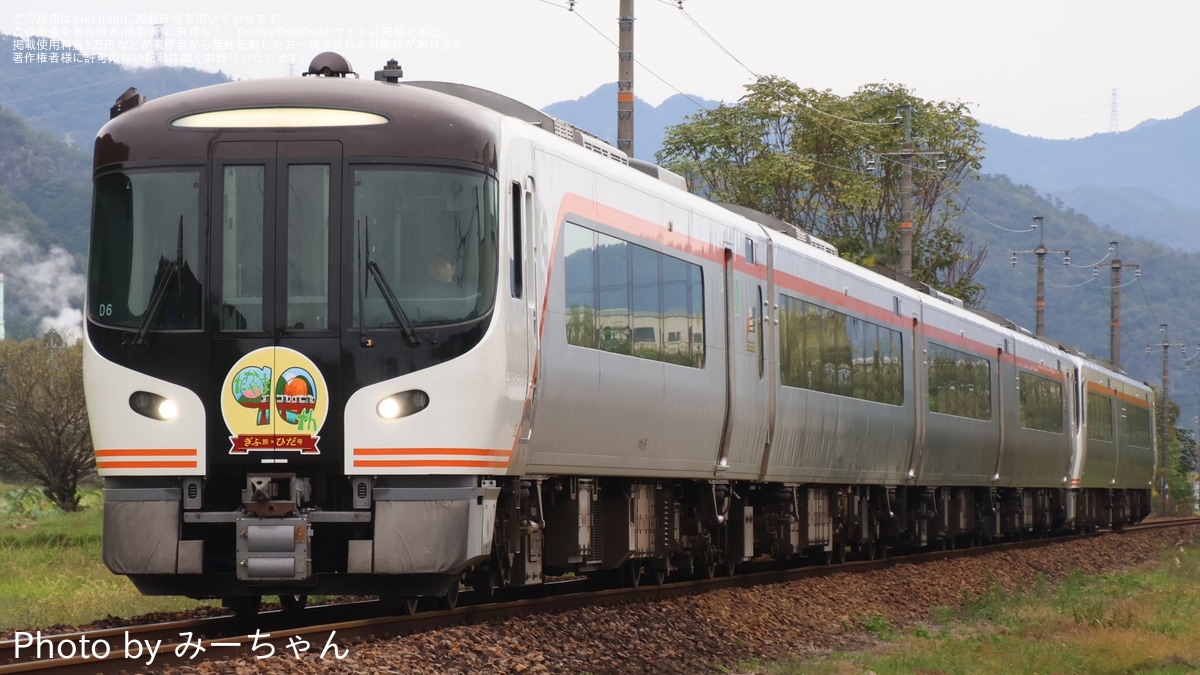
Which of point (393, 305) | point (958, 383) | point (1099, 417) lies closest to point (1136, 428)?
point (1099, 417)

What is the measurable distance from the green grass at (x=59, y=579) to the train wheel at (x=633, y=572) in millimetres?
3484

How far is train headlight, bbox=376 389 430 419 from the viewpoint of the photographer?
940cm

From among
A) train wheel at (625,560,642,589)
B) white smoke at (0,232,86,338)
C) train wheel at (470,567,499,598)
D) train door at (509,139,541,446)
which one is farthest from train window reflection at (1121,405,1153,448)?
white smoke at (0,232,86,338)

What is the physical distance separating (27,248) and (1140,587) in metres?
122

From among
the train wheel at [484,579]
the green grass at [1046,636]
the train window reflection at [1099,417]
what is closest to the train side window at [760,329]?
the green grass at [1046,636]

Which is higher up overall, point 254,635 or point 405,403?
point 405,403

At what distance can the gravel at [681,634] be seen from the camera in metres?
8.88

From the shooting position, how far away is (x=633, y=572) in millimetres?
14195

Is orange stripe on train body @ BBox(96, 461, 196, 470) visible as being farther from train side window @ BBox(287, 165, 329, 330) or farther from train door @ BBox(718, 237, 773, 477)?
train door @ BBox(718, 237, 773, 477)

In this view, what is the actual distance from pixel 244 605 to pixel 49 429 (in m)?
23.4

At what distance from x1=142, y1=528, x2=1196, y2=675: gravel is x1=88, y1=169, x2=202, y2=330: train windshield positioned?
2.09 meters

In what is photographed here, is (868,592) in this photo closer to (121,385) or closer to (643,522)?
(643,522)

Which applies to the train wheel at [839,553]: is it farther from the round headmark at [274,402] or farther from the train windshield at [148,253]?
the train windshield at [148,253]

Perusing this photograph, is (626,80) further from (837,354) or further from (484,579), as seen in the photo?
(484,579)
